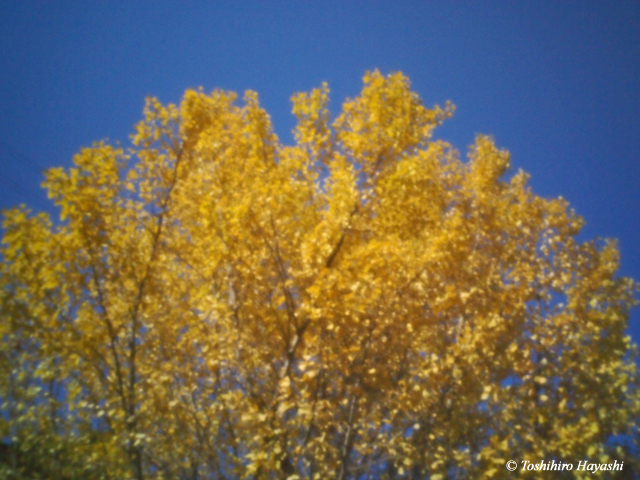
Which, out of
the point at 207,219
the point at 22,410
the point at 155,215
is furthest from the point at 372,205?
the point at 22,410

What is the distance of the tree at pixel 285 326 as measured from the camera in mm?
3877

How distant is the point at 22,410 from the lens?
14.3ft

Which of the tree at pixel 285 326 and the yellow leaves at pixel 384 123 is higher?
the yellow leaves at pixel 384 123

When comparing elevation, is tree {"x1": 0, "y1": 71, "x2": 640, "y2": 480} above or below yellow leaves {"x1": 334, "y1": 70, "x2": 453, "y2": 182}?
below

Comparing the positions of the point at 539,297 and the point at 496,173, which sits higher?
the point at 496,173

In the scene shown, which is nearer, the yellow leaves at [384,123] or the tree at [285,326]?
the tree at [285,326]

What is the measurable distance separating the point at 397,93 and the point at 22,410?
226 inches

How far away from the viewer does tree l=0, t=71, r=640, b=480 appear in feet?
12.7

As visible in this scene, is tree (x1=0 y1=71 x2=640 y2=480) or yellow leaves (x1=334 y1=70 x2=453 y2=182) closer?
tree (x1=0 y1=71 x2=640 y2=480)

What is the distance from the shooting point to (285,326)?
4.91 meters

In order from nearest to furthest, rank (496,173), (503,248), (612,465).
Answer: (612,465), (503,248), (496,173)

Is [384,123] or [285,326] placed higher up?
[384,123]

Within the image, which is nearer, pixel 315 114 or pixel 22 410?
pixel 22 410

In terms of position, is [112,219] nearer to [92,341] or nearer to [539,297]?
[92,341]
